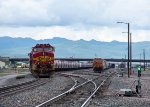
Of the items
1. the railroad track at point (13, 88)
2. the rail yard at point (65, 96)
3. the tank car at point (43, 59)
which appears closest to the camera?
the rail yard at point (65, 96)

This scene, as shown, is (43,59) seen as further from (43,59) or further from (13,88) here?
(13,88)

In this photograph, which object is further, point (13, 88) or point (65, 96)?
point (13, 88)

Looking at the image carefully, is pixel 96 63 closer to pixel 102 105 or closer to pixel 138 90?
pixel 138 90

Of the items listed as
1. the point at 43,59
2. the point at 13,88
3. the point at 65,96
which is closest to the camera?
the point at 65,96

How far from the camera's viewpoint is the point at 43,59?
53438 mm

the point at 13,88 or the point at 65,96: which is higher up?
the point at 13,88

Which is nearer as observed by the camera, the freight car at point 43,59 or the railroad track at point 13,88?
the railroad track at point 13,88

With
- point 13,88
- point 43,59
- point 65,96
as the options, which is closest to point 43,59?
point 43,59

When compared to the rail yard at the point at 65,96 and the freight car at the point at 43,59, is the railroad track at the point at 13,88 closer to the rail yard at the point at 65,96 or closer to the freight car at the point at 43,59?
the rail yard at the point at 65,96

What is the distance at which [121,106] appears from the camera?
68.0 ft

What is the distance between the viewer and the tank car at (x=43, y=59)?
175ft

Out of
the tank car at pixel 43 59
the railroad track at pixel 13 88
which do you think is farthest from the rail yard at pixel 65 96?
the tank car at pixel 43 59

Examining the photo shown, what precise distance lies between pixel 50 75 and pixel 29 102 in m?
33.2

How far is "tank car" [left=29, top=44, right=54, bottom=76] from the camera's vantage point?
175 feet
